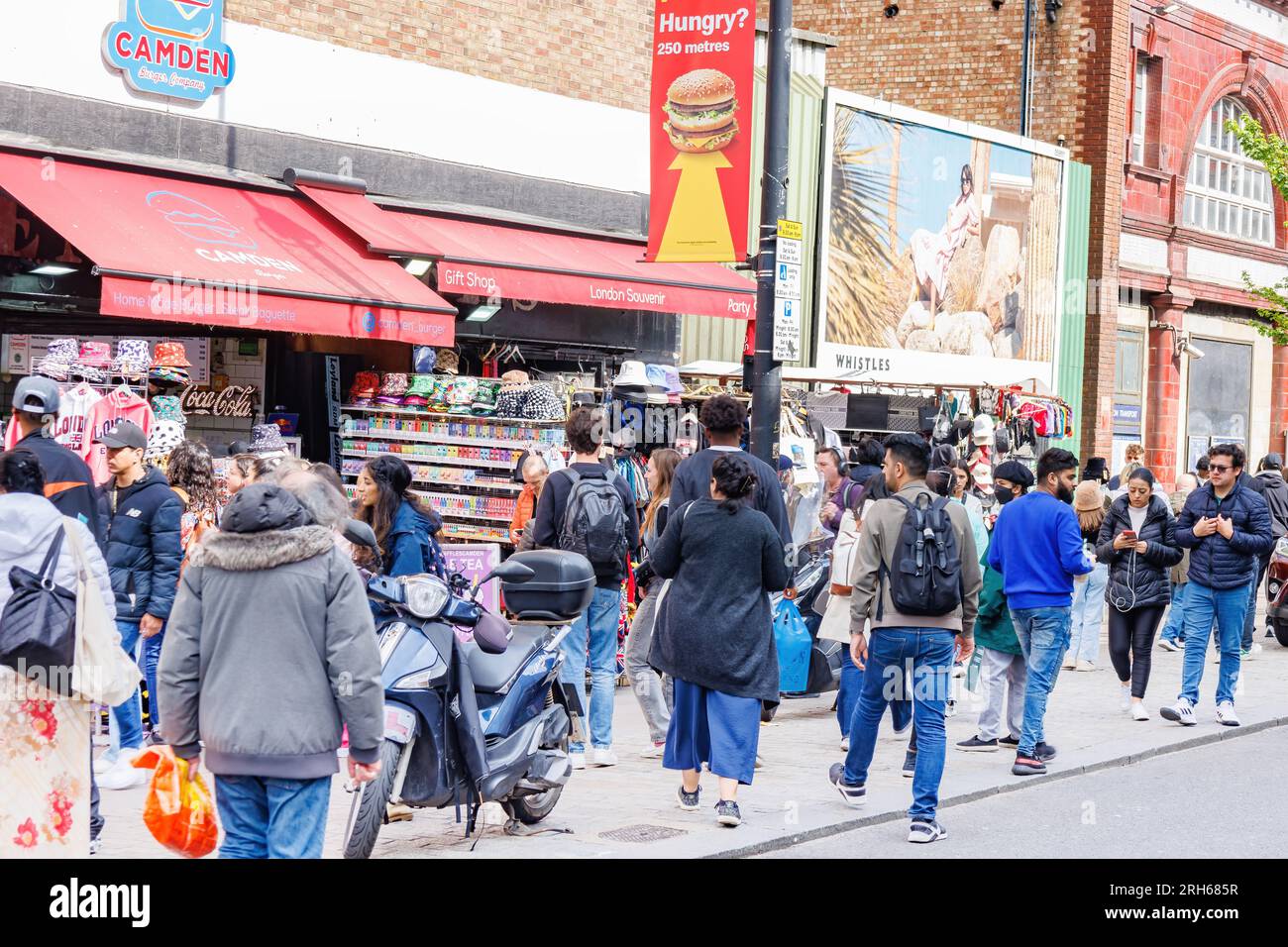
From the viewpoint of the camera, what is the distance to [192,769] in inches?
215

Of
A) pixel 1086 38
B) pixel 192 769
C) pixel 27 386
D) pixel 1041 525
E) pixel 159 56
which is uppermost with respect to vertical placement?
pixel 1086 38

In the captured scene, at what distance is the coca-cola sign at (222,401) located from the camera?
514 inches

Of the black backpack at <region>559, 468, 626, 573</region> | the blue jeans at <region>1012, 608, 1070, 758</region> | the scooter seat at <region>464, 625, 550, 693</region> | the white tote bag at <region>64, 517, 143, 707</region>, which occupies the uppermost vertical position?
the black backpack at <region>559, 468, 626, 573</region>

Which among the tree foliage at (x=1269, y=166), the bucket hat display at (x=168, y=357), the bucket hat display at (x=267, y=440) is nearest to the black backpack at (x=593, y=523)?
the bucket hat display at (x=267, y=440)

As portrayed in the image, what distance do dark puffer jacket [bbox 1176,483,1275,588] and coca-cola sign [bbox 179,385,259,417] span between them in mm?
7220

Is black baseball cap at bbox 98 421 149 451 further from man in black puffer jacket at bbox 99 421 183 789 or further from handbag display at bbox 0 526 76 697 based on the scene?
handbag display at bbox 0 526 76 697

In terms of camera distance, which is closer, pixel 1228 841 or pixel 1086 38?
pixel 1228 841

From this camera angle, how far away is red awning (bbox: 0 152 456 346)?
1109 cm

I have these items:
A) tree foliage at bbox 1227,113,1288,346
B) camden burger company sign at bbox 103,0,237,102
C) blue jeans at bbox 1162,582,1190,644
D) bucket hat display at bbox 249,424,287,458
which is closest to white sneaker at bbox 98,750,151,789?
bucket hat display at bbox 249,424,287,458

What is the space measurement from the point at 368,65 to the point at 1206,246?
691 inches

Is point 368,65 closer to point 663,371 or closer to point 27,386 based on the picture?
point 663,371

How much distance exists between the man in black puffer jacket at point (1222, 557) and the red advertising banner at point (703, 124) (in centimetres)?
357
